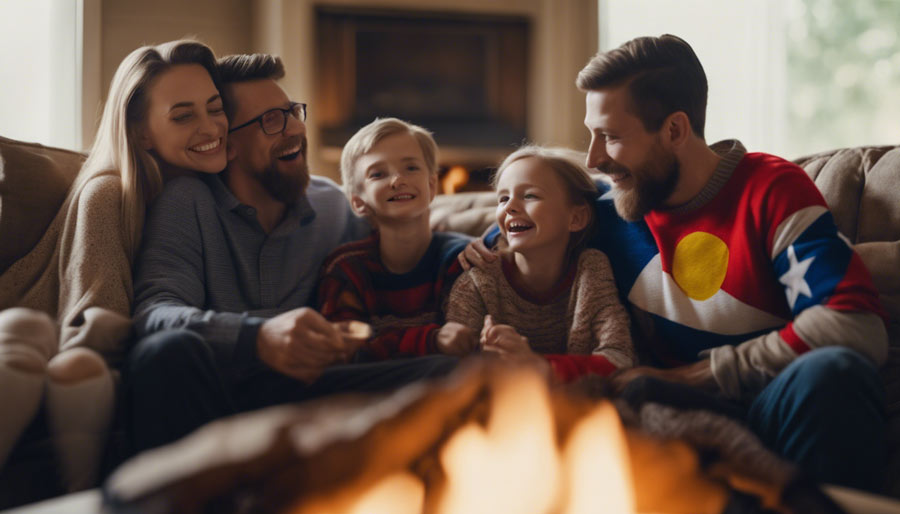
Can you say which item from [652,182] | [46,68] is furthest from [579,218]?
[46,68]

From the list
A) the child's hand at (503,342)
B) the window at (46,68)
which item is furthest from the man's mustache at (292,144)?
the window at (46,68)

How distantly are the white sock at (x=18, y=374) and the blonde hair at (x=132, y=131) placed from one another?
39 cm

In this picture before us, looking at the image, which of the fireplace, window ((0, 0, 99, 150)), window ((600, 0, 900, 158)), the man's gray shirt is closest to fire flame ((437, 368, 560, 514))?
the man's gray shirt

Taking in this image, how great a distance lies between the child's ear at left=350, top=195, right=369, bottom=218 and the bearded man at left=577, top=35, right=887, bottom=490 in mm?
538

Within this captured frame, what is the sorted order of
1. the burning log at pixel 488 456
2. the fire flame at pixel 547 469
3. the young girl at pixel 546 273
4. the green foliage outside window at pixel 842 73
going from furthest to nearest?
1. the green foliage outside window at pixel 842 73
2. the young girl at pixel 546 273
3. the fire flame at pixel 547 469
4. the burning log at pixel 488 456

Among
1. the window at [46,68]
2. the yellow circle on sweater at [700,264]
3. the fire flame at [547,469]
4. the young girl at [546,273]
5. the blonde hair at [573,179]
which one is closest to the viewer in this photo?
the fire flame at [547,469]

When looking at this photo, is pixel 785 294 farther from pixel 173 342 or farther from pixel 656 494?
pixel 173 342

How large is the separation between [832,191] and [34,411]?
1540 mm

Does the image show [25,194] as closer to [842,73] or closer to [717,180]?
[717,180]

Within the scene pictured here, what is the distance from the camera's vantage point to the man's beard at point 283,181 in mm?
1789

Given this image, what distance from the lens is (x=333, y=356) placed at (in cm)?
127

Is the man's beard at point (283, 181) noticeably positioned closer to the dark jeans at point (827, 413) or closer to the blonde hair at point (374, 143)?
the blonde hair at point (374, 143)

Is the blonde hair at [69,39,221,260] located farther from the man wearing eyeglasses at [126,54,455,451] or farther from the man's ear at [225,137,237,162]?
the man's ear at [225,137,237,162]

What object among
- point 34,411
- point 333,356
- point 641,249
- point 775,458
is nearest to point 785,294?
point 641,249
